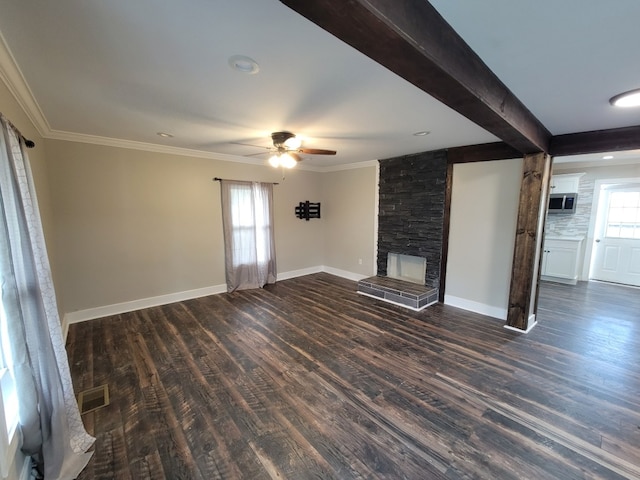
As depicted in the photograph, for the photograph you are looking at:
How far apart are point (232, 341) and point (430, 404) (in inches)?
84.5

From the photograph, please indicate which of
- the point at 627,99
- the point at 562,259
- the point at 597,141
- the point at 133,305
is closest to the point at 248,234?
the point at 133,305

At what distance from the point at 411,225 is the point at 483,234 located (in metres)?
1.10

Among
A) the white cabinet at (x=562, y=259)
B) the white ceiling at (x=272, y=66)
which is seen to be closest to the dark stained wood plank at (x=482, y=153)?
the white ceiling at (x=272, y=66)

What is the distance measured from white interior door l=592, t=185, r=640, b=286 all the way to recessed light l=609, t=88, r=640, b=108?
15.4 ft

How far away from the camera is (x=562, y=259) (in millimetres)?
5379

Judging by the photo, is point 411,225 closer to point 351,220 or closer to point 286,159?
point 351,220

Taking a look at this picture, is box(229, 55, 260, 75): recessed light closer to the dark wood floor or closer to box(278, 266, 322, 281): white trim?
the dark wood floor

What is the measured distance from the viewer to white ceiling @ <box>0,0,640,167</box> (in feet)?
3.78

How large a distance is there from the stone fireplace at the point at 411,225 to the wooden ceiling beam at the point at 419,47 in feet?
7.87

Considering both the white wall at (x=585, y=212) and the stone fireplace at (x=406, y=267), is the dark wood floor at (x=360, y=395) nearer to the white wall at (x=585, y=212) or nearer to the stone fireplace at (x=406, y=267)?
the stone fireplace at (x=406, y=267)

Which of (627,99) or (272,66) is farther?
(627,99)

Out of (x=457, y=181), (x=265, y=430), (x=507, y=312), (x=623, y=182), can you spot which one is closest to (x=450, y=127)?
(x=457, y=181)

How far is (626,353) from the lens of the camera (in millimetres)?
2791

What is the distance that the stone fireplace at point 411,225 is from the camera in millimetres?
4125
